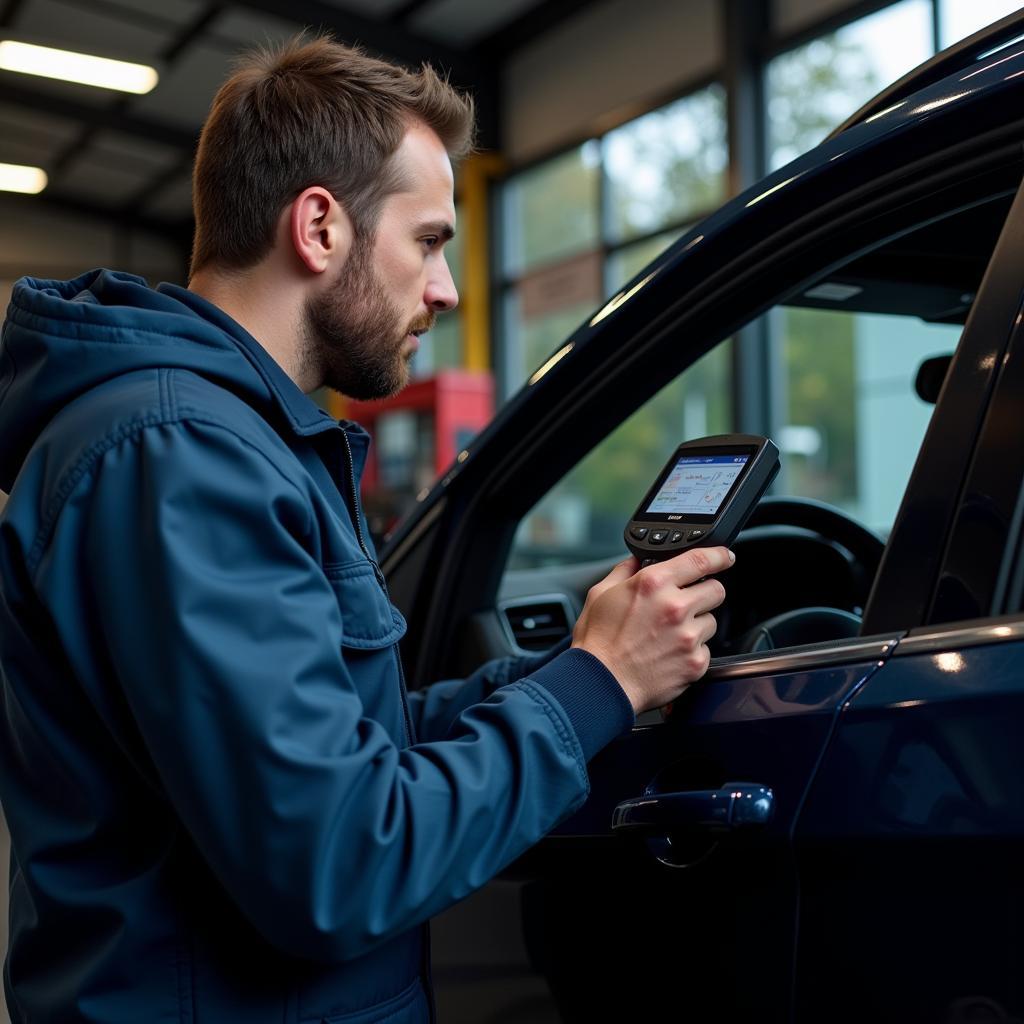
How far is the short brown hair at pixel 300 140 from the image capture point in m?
1.21

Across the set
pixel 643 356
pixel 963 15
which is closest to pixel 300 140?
pixel 643 356

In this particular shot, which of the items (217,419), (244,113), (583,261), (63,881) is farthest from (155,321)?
(583,261)

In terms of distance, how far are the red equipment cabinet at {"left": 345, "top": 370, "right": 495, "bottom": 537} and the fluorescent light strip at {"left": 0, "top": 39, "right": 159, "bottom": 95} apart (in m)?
3.44

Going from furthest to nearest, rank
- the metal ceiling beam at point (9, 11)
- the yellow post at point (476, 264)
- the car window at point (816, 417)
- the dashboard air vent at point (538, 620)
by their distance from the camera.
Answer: the yellow post at point (476, 264)
the metal ceiling beam at point (9, 11)
the car window at point (816, 417)
the dashboard air vent at point (538, 620)

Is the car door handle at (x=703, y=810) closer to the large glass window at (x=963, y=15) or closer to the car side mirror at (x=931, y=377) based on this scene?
the car side mirror at (x=931, y=377)

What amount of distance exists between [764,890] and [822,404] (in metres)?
6.15

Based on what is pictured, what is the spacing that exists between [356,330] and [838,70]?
19.8 feet

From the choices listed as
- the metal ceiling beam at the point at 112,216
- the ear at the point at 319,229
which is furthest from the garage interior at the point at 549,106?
the ear at the point at 319,229

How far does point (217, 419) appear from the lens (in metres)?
0.96

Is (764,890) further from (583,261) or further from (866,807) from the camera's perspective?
(583,261)

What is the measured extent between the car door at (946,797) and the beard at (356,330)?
54cm

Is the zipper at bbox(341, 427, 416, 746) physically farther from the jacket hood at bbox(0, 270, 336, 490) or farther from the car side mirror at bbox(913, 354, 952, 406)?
the car side mirror at bbox(913, 354, 952, 406)

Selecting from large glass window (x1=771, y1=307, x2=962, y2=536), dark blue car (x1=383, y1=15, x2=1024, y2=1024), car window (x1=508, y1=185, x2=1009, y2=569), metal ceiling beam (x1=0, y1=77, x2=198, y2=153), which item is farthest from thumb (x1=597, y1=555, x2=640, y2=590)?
metal ceiling beam (x1=0, y1=77, x2=198, y2=153)

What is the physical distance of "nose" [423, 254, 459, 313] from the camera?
50.3 inches
